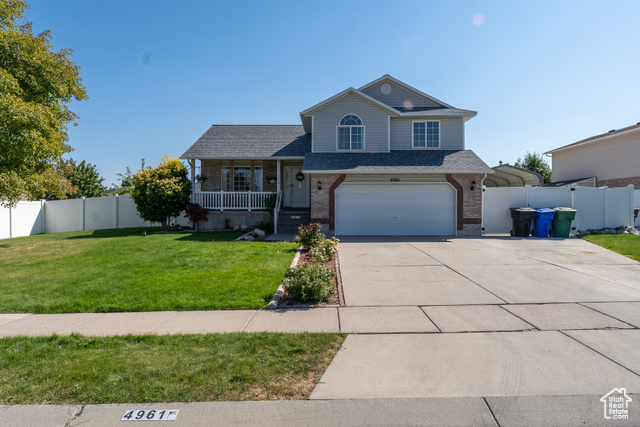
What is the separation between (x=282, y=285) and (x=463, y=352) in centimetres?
343

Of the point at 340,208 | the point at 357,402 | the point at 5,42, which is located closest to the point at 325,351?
A: the point at 357,402

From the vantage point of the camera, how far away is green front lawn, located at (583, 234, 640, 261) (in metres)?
10.3

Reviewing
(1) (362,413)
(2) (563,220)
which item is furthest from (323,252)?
(2) (563,220)

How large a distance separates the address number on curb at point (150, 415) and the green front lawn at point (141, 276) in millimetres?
2664

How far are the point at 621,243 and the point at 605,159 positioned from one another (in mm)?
13807

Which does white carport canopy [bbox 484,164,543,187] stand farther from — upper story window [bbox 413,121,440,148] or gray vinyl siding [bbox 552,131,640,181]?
gray vinyl siding [bbox 552,131,640,181]

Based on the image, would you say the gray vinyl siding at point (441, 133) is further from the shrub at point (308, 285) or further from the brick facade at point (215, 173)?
the shrub at point (308, 285)

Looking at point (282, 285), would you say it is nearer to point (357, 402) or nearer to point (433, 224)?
point (357, 402)

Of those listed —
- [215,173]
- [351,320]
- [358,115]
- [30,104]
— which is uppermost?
[358,115]

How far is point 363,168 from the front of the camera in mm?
14555

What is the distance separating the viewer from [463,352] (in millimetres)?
3934

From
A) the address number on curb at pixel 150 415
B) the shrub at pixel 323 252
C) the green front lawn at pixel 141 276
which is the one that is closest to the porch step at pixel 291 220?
the green front lawn at pixel 141 276

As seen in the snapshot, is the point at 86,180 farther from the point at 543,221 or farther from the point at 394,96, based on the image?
the point at 543,221

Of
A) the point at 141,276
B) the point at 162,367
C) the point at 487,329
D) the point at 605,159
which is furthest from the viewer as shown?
the point at 605,159
